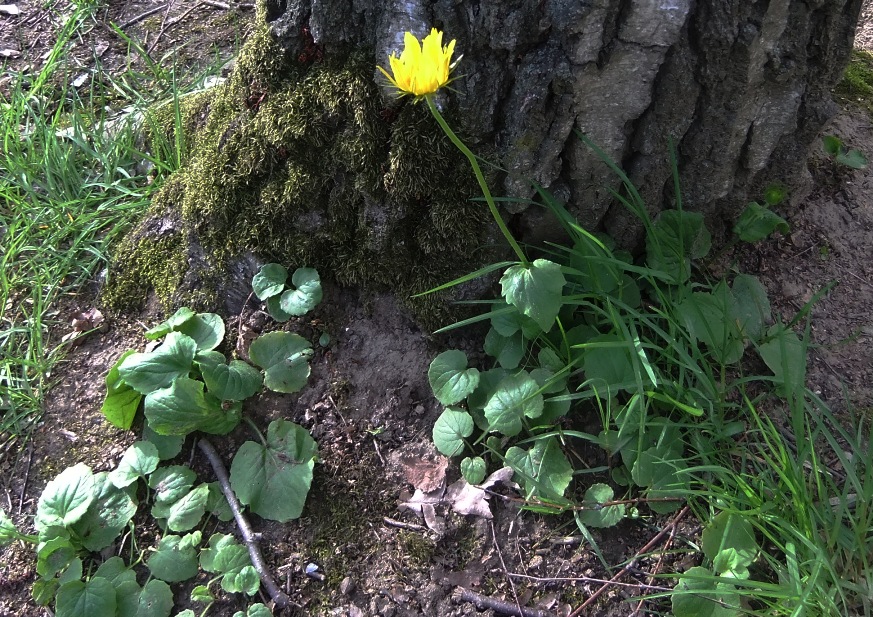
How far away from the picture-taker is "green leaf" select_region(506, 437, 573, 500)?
1.79 metres

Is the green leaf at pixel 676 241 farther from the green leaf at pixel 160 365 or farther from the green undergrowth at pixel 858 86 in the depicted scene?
the green leaf at pixel 160 365

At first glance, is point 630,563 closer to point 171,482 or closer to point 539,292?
point 539,292

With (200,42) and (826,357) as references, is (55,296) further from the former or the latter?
(826,357)

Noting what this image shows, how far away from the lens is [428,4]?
1703 mm

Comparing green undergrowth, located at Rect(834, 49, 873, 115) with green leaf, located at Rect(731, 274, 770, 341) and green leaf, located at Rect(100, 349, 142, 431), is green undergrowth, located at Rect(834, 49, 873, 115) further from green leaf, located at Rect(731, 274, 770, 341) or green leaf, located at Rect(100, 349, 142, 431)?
green leaf, located at Rect(100, 349, 142, 431)

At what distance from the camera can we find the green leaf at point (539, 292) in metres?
1.71

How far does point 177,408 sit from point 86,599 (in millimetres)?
550

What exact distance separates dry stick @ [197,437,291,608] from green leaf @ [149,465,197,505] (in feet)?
0.24

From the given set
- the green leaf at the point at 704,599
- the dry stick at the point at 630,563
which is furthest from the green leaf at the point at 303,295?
the green leaf at the point at 704,599

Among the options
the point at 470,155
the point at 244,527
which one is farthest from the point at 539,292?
the point at 244,527

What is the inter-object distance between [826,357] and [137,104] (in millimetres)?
3013

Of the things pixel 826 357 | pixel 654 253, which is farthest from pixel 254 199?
pixel 826 357

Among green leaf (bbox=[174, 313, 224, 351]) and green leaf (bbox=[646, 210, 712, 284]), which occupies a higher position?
green leaf (bbox=[646, 210, 712, 284])

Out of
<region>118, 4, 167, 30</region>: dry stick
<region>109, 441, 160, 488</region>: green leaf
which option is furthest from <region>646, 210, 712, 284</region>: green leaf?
<region>118, 4, 167, 30</region>: dry stick
